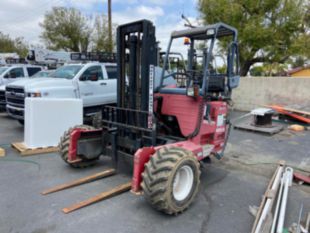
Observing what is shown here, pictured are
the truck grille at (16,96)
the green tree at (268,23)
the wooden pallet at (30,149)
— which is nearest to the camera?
the wooden pallet at (30,149)

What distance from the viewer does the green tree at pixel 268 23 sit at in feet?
50.9

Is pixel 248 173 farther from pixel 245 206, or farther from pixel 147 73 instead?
pixel 147 73

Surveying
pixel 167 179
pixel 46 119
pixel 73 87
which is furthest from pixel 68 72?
pixel 167 179

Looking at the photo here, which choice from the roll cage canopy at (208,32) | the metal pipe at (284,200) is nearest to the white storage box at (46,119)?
the roll cage canopy at (208,32)

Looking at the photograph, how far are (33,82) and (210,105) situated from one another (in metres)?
5.40

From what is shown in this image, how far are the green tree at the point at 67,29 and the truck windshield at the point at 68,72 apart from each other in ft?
62.3

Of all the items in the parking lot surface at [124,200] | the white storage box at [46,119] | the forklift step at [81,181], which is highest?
the white storage box at [46,119]

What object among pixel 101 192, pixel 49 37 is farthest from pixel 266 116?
pixel 49 37

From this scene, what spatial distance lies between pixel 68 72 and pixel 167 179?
243 inches

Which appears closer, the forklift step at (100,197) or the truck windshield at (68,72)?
the forklift step at (100,197)

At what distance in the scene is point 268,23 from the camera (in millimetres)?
16016

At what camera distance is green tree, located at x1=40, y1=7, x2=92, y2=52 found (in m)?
26.1

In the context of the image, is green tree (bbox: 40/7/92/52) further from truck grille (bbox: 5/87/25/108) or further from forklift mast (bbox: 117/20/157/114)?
forklift mast (bbox: 117/20/157/114)

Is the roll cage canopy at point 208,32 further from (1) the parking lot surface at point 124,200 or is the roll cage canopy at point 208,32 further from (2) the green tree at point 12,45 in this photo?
(2) the green tree at point 12,45
